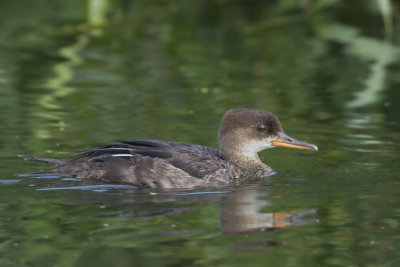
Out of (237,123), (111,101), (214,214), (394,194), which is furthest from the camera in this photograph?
(111,101)

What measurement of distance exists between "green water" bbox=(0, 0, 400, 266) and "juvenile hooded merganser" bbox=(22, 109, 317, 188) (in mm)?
273

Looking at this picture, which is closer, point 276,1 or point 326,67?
point 326,67

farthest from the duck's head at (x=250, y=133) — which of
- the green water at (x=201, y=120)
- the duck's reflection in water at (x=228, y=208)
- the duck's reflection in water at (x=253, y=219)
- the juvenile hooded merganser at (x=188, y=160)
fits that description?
the duck's reflection in water at (x=253, y=219)

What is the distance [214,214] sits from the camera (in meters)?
7.38

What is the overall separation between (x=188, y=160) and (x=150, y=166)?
38 cm

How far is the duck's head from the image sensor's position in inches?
356

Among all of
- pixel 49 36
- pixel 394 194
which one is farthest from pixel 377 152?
Answer: pixel 49 36

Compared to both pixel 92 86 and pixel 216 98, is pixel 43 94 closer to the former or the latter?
pixel 92 86

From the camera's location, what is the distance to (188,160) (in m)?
8.59

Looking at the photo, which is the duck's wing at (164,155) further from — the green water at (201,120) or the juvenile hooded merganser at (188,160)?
the green water at (201,120)

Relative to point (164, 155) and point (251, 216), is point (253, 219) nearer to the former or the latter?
point (251, 216)

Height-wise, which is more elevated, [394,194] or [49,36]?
[49,36]

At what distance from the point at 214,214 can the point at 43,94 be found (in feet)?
18.9

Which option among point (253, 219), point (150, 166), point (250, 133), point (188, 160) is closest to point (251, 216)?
point (253, 219)
